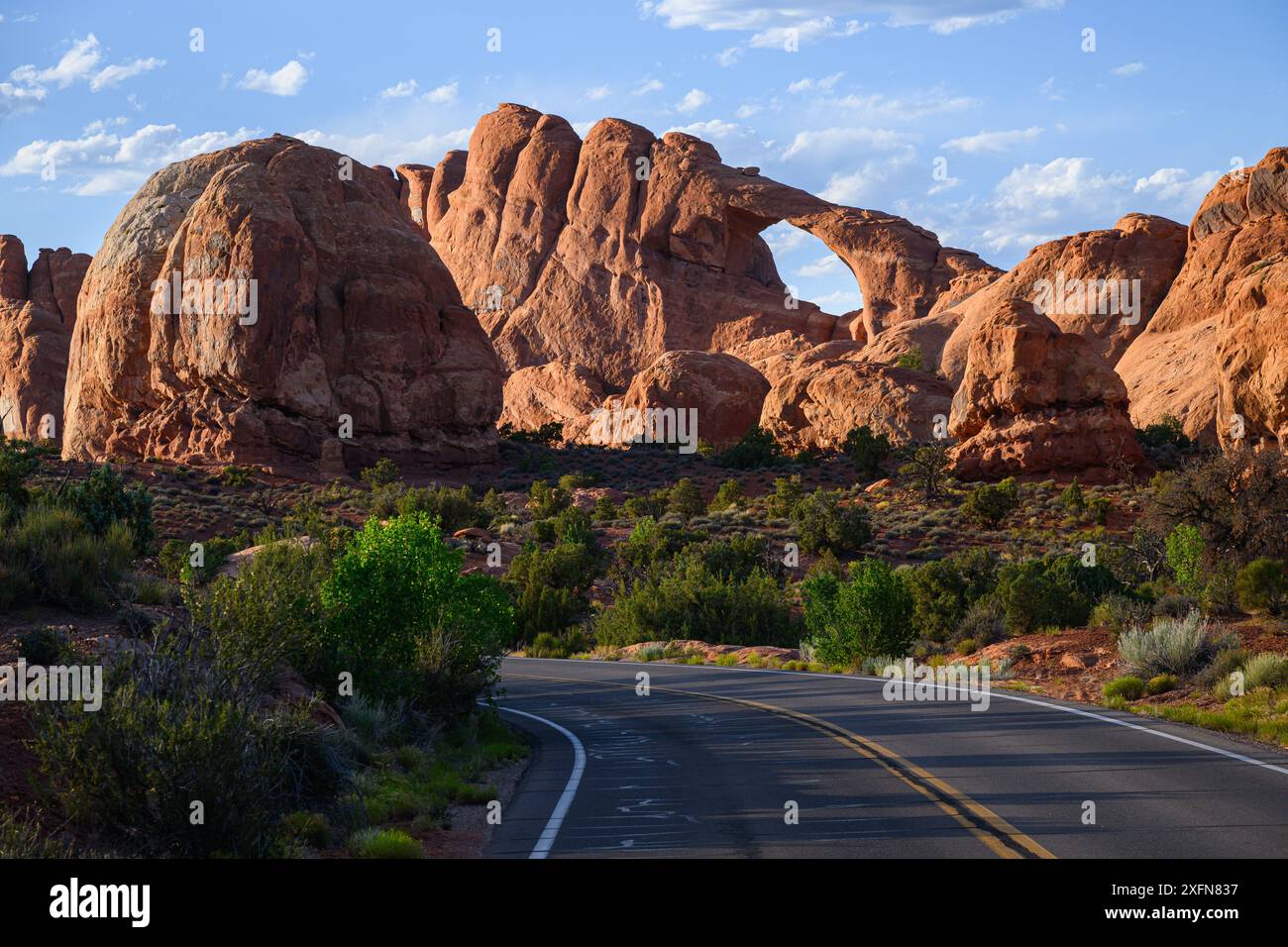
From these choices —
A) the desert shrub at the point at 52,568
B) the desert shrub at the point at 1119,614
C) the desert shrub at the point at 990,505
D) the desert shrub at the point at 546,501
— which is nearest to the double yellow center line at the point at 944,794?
the desert shrub at the point at 1119,614

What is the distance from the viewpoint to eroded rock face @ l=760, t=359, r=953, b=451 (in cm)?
6850

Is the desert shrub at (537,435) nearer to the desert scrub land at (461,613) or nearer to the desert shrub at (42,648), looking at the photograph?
the desert scrub land at (461,613)

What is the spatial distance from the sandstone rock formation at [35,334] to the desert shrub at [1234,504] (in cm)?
7982

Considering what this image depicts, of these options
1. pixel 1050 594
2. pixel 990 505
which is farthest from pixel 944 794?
pixel 990 505

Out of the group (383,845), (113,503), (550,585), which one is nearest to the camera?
(383,845)

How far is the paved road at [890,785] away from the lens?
9.59m

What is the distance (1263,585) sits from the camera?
24000 millimetres

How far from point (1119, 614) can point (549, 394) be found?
7581 centimetres

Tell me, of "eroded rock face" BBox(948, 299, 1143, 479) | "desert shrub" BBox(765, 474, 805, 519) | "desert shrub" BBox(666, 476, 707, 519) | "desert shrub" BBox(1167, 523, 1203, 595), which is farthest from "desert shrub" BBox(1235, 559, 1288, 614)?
"desert shrub" BBox(666, 476, 707, 519)

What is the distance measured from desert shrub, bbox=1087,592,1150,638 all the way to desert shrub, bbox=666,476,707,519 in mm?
31276

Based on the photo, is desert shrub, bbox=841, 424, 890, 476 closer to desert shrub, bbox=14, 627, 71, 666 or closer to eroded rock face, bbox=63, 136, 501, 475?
eroded rock face, bbox=63, 136, 501, 475

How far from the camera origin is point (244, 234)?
200ft

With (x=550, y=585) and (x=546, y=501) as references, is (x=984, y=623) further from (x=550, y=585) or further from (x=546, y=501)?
(x=546, y=501)

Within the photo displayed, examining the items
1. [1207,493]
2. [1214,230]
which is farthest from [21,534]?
[1214,230]
